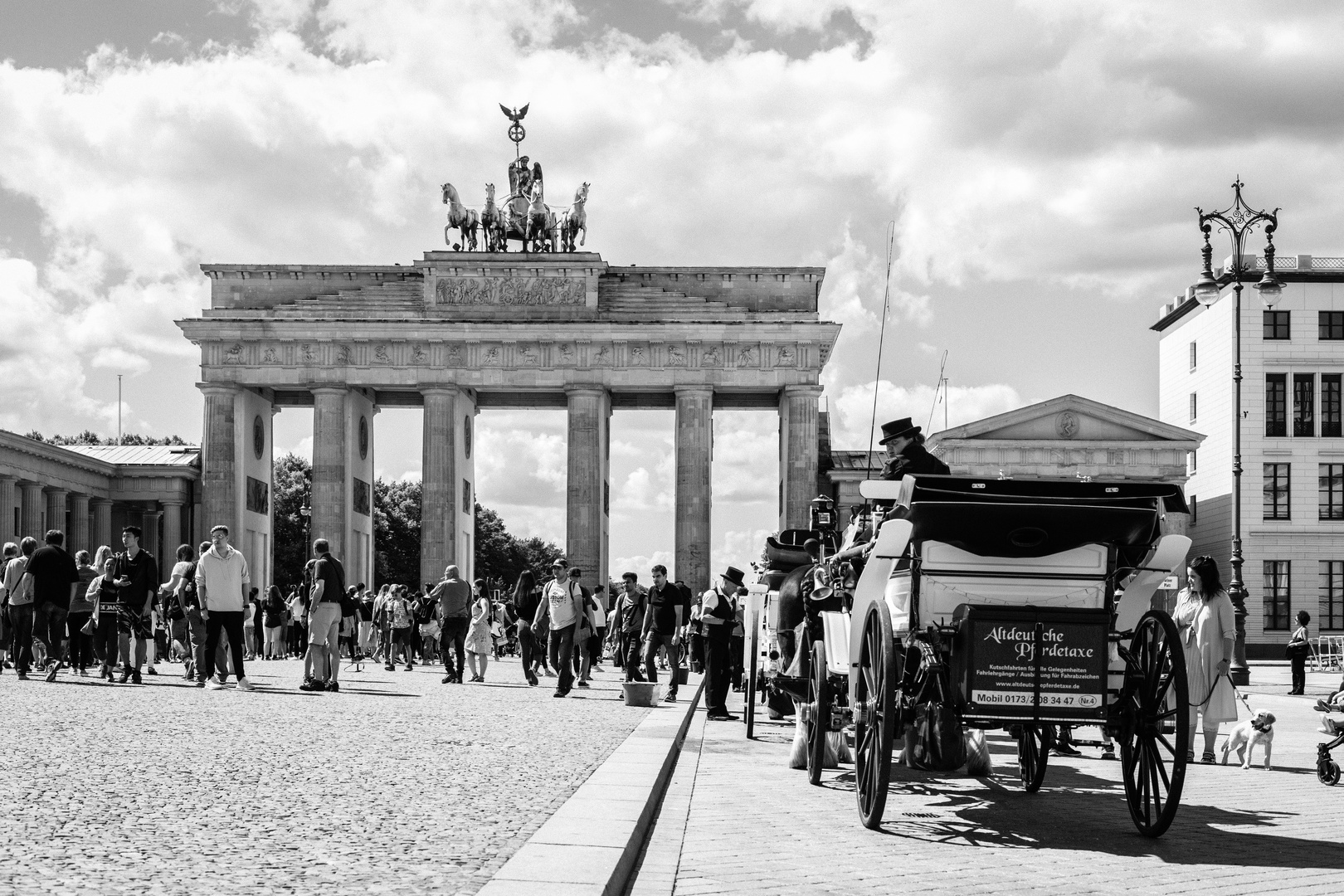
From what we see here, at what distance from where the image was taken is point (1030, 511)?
29.4 feet

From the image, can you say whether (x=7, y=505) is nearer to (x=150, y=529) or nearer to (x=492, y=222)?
(x=150, y=529)

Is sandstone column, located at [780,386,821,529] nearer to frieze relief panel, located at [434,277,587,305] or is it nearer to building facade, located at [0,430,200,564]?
frieze relief panel, located at [434,277,587,305]


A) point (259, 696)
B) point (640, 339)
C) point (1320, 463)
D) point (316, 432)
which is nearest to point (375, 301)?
point (316, 432)

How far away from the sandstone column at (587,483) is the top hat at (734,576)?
149ft

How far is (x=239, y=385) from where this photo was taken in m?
70.9

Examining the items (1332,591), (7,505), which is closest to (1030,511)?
(7,505)

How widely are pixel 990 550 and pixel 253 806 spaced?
13.9 feet

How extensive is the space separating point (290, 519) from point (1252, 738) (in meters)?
87.7

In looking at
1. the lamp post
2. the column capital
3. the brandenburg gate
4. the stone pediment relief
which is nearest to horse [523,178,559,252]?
the brandenburg gate

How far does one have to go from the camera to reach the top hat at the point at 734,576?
21.2 metres

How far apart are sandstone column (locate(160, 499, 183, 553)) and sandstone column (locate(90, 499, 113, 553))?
2959 mm

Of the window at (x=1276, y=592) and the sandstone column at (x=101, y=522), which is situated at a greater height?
the sandstone column at (x=101, y=522)

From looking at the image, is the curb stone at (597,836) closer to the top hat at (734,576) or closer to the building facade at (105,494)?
the top hat at (734,576)

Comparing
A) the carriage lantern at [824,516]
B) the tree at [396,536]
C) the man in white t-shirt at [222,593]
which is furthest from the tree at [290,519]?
the carriage lantern at [824,516]
